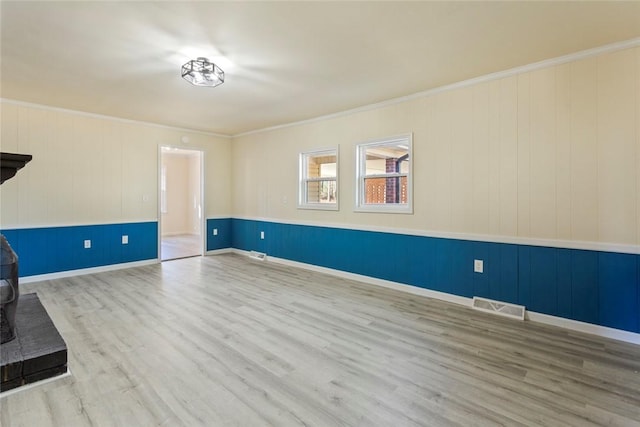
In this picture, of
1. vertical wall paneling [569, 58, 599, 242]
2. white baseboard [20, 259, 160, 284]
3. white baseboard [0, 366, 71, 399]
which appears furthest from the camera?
white baseboard [20, 259, 160, 284]

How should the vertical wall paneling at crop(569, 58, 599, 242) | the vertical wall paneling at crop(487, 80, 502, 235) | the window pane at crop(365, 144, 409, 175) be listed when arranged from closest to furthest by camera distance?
the vertical wall paneling at crop(569, 58, 599, 242) → the vertical wall paneling at crop(487, 80, 502, 235) → the window pane at crop(365, 144, 409, 175)

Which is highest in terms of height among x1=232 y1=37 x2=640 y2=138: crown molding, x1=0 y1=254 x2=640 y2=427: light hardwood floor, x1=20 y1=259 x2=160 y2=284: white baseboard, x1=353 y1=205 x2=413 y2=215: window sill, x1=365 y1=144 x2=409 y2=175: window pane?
x1=232 y1=37 x2=640 y2=138: crown molding

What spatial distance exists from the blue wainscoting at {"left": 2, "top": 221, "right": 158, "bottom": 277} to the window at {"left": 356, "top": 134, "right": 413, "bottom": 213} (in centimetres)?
386

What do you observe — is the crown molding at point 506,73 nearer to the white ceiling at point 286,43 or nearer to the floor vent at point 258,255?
the white ceiling at point 286,43

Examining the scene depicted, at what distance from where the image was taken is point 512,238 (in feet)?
11.0

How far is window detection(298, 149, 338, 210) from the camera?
17.0 feet

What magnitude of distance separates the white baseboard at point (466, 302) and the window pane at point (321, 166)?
60.4 inches

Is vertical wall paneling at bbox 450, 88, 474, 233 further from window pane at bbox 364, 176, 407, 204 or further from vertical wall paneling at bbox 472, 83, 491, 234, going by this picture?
window pane at bbox 364, 176, 407, 204

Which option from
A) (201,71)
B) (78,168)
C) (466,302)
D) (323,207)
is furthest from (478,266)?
(78,168)

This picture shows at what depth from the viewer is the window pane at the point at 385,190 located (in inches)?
170

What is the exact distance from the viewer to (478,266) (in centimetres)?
360

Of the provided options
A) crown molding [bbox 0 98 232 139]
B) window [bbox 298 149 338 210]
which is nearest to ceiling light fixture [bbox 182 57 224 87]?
window [bbox 298 149 338 210]

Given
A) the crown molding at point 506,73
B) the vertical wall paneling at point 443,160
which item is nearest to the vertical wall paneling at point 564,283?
the vertical wall paneling at point 443,160

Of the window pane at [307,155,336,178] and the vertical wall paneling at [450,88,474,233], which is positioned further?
the window pane at [307,155,336,178]
